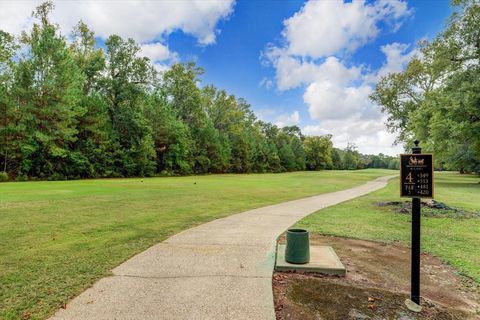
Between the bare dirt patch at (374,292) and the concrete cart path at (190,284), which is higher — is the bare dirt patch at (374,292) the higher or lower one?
the lower one

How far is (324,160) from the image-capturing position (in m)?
89.6

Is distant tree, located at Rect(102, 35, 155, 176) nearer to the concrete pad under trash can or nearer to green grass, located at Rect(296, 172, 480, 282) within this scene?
green grass, located at Rect(296, 172, 480, 282)

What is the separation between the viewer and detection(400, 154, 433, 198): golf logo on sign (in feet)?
13.1

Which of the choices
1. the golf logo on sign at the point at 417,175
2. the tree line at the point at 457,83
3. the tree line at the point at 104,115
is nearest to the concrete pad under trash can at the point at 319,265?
the golf logo on sign at the point at 417,175

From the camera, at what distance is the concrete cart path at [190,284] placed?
362 centimetres

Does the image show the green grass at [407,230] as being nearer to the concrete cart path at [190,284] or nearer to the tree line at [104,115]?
the concrete cart path at [190,284]

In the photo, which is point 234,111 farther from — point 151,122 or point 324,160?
point 324,160

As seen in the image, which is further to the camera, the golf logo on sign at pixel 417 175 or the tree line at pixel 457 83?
the tree line at pixel 457 83

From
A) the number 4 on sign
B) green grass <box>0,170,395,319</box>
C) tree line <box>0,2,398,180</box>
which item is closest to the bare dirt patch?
the number 4 on sign

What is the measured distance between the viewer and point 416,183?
13.3 ft

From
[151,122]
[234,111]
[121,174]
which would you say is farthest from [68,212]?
[234,111]

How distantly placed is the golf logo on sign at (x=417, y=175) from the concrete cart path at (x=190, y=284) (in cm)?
234

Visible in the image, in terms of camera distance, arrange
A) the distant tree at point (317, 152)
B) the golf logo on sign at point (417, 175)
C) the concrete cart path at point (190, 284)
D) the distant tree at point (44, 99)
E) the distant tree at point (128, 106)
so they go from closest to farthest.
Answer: the concrete cart path at point (190, 284)
the golf logo on sign at point (417, 175)
the distant tree at point (44, 99)
the distant tree at point (128, 106)
the distant tree at point (317, 152)

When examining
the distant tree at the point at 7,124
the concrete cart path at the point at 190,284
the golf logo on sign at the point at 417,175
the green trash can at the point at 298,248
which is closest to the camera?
the concrete cart path at the point at 190,284
